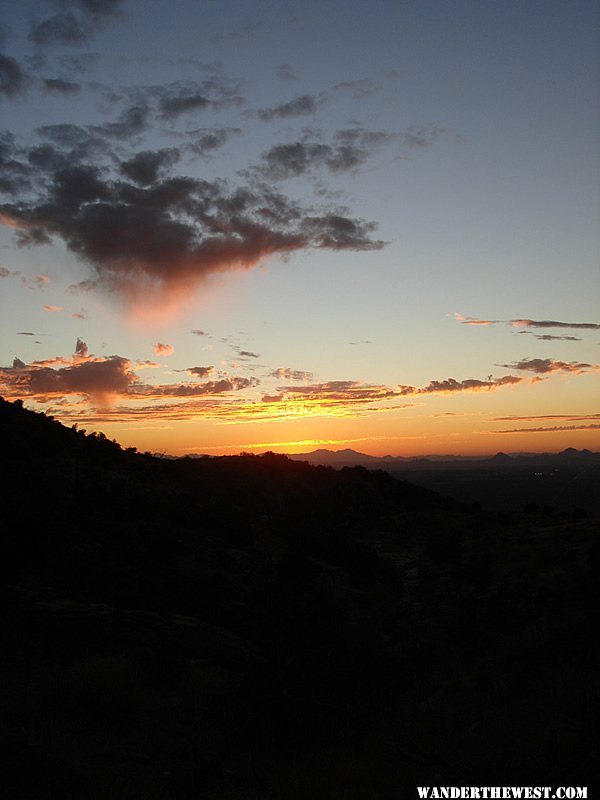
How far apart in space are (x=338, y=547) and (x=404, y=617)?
30.5ft

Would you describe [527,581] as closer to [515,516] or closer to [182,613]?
[182,613]

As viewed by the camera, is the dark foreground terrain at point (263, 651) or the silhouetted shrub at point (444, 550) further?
the silhouetted shrub at point (444, 550)

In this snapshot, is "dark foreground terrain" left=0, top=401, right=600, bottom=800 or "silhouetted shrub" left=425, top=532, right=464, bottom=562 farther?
"silhouetted shrub" left=425, top=532, right=464, bottom=562

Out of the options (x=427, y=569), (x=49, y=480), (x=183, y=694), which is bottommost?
(x=427, y=569)

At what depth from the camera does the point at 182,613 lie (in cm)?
1728

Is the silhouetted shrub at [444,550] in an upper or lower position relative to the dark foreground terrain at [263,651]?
lower

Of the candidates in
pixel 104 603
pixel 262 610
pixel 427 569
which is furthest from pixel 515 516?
pixel 104 603

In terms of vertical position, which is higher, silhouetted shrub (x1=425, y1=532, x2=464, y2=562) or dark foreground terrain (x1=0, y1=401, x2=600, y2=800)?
dark foreground terrain (x1=0, y1=401, x2=600, y2=800)

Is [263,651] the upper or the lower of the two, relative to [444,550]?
upper

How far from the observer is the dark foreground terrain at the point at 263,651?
758 centimetres

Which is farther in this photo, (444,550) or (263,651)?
(444,550)

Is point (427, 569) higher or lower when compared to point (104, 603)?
lower

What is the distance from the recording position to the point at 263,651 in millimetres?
12531

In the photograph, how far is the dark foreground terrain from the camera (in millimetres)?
7578
